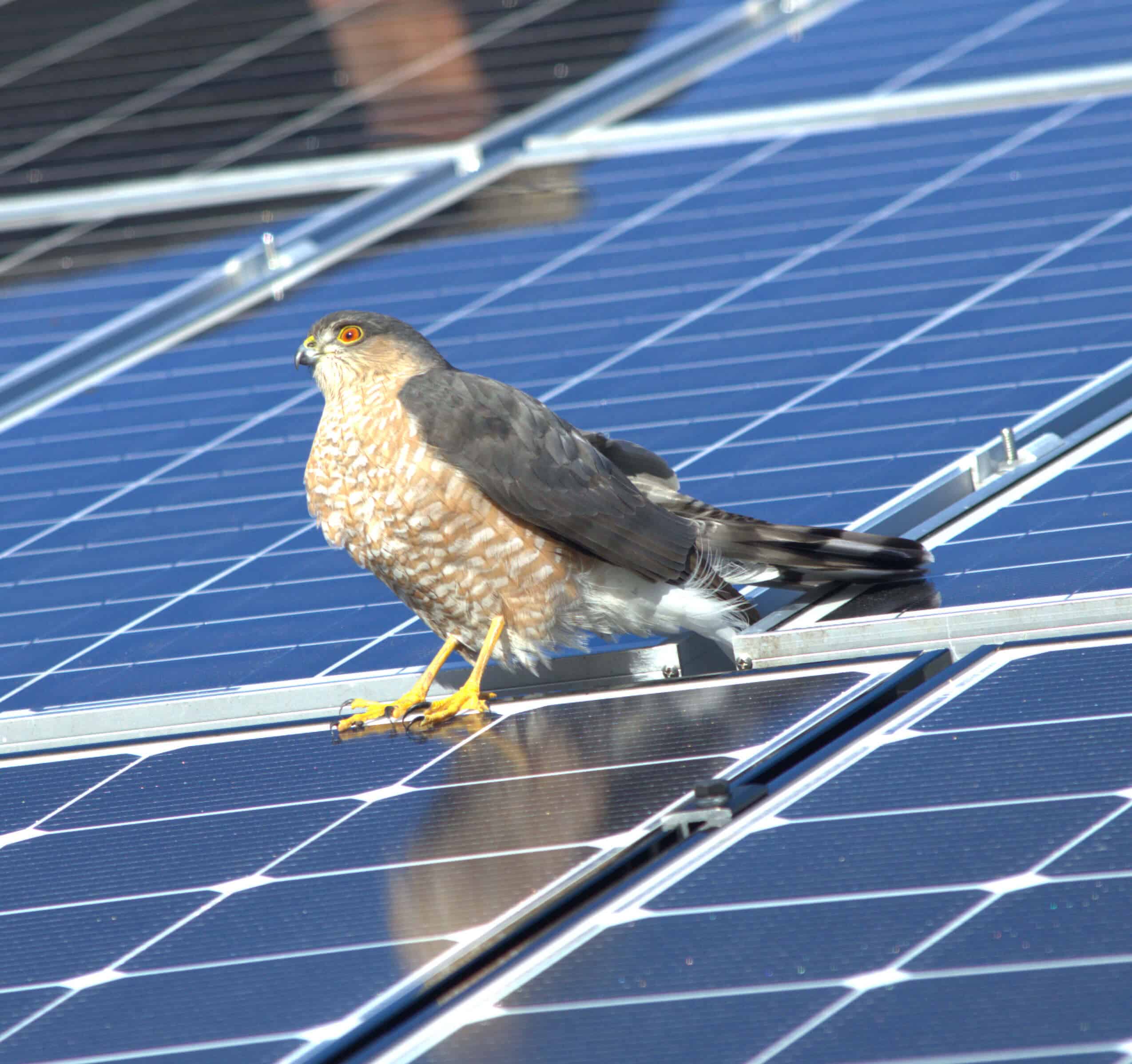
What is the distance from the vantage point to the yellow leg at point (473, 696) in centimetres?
567

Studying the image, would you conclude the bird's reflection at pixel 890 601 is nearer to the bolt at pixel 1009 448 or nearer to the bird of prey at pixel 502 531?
the bird of prey at pixel 502 531

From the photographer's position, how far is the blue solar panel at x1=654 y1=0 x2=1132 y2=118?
11.6 m

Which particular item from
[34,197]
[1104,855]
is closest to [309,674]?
A: [1104,855]

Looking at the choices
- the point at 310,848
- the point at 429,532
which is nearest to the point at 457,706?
the point at 429,532

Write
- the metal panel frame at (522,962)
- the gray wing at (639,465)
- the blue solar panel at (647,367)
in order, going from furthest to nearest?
the blue solar panel at (647,367) < the gray wing at (639,465) < the metal panel frame at (522,962)

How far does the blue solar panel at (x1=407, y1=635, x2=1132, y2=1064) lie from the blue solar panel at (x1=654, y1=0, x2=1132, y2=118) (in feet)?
24.3

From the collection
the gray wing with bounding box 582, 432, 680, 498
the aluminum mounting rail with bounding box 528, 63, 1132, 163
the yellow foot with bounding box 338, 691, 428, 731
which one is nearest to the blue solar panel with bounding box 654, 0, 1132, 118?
the aluminum mounting rail with bounding box 528, 63, 1132, 163

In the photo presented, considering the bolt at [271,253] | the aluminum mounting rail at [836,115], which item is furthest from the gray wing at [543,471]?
the aluminum mounting rail at [836,115]

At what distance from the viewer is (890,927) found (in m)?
3.85

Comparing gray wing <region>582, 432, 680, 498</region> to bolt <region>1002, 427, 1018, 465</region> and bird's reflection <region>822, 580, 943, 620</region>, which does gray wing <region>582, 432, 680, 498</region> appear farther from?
bolt <region>1002, 427, 1018, 465</region>

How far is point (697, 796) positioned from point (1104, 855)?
0.93 m

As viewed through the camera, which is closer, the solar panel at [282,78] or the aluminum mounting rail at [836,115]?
the aluminum mounting rail at [836,115]

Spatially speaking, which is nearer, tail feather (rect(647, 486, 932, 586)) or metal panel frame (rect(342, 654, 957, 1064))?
metal panel frame (rect(342, 654, 957, 1064))

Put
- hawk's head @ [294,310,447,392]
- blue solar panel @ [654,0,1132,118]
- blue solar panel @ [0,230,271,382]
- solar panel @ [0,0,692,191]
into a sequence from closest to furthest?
hawk's head @ [294,310,447,392] < blue solar panel @ [0,230,271,382] < blue solar panel @ [654,0,1132,118] < solar panel @ [0,0,692,191]
